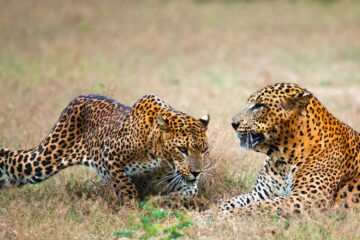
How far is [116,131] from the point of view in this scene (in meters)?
9.77

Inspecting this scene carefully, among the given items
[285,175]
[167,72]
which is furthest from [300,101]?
[167,72]

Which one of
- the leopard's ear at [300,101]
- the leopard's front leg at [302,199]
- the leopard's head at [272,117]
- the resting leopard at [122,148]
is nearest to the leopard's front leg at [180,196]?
the resting leopard at [122,148]

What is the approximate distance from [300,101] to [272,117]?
0.35m

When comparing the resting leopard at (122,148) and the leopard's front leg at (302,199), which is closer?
the leopard's front leg at (302,199)

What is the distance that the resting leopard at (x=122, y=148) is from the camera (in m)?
9.12

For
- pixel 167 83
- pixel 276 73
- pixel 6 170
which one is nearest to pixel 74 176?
pixel 6 170

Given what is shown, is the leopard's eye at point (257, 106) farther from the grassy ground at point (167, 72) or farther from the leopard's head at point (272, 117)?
the grassy ground at point (167, 72)

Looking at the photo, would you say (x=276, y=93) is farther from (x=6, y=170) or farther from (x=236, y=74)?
(x=236, y=74)

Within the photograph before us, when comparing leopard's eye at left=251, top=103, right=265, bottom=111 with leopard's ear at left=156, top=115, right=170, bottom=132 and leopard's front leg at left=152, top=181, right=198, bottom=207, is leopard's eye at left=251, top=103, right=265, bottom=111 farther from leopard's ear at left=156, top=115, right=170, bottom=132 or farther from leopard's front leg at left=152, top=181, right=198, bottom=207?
leopard's front leg at left=152, top=181, right=198, bottom=207

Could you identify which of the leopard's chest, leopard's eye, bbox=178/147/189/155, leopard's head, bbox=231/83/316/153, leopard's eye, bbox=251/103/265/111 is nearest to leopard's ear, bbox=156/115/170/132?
leopard's eye, bbox=178/147/189/155

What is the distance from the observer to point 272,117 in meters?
8.99

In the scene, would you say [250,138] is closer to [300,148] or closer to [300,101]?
[300,148]

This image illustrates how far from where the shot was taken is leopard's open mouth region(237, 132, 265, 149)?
9148mm

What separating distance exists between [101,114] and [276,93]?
2478 millimetres
